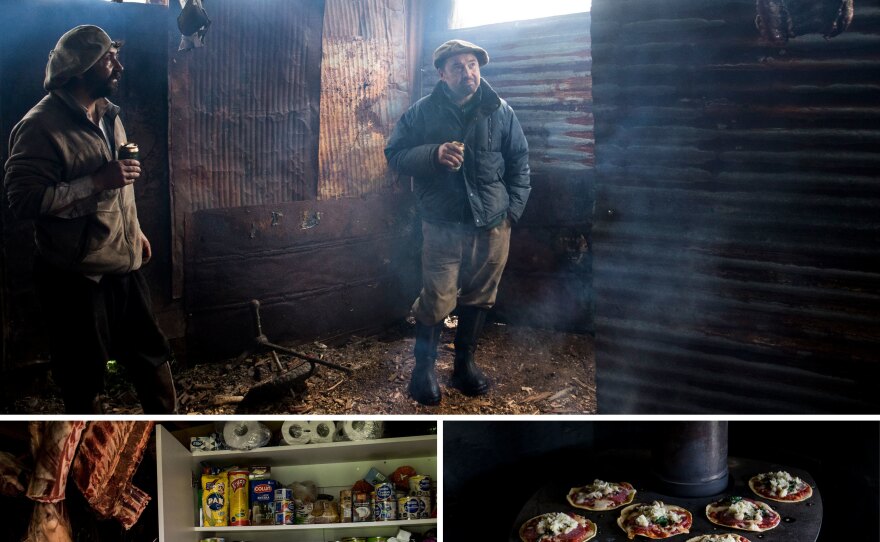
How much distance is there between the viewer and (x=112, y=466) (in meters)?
2.55

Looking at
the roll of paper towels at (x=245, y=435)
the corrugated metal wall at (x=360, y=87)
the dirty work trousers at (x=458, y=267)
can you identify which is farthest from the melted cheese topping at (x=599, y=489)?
the corrugated metal wall at (x=360, y=87)

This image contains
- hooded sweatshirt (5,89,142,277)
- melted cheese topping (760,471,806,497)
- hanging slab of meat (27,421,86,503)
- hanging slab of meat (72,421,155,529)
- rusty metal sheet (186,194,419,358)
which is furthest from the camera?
melted cheese topping (760,471,806,497)

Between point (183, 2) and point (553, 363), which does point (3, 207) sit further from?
point (553, 363)

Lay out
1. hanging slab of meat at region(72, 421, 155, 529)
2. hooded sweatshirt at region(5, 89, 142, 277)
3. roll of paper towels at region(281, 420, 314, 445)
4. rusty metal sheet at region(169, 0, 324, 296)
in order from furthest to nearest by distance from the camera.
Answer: roll of paper towels at region(281, 420, 314, 445)
hanging slab of meat at region(72, 421, 155, 529)
rusty metal sheet at region(169, 0, 324, 296)
hooded sweatshirt at region(5, 89, 142, 277)

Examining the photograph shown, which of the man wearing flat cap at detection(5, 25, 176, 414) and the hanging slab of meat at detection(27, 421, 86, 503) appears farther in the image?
the hanging slab of meat at detection(27, 421, 86, 503)

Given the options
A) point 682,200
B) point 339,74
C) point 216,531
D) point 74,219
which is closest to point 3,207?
point 74,219

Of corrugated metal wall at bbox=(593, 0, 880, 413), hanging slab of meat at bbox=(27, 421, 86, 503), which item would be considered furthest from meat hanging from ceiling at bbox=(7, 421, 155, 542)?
corrugated metal wall at bbox=(593, 0, 880, 413)

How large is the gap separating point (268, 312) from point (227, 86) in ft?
2.17

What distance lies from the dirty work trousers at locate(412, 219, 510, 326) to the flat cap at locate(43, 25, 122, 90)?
40.1 inches

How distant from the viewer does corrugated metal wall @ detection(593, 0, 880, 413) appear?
2.21 metres

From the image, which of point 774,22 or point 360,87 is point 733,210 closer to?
point 774,22

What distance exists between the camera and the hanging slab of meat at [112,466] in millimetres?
2479

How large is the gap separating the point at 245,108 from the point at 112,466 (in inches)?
50.4

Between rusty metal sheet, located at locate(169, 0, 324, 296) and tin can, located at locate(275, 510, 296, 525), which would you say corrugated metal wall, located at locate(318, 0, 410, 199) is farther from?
tin can, located at locate(275, 510, 296, 525)
